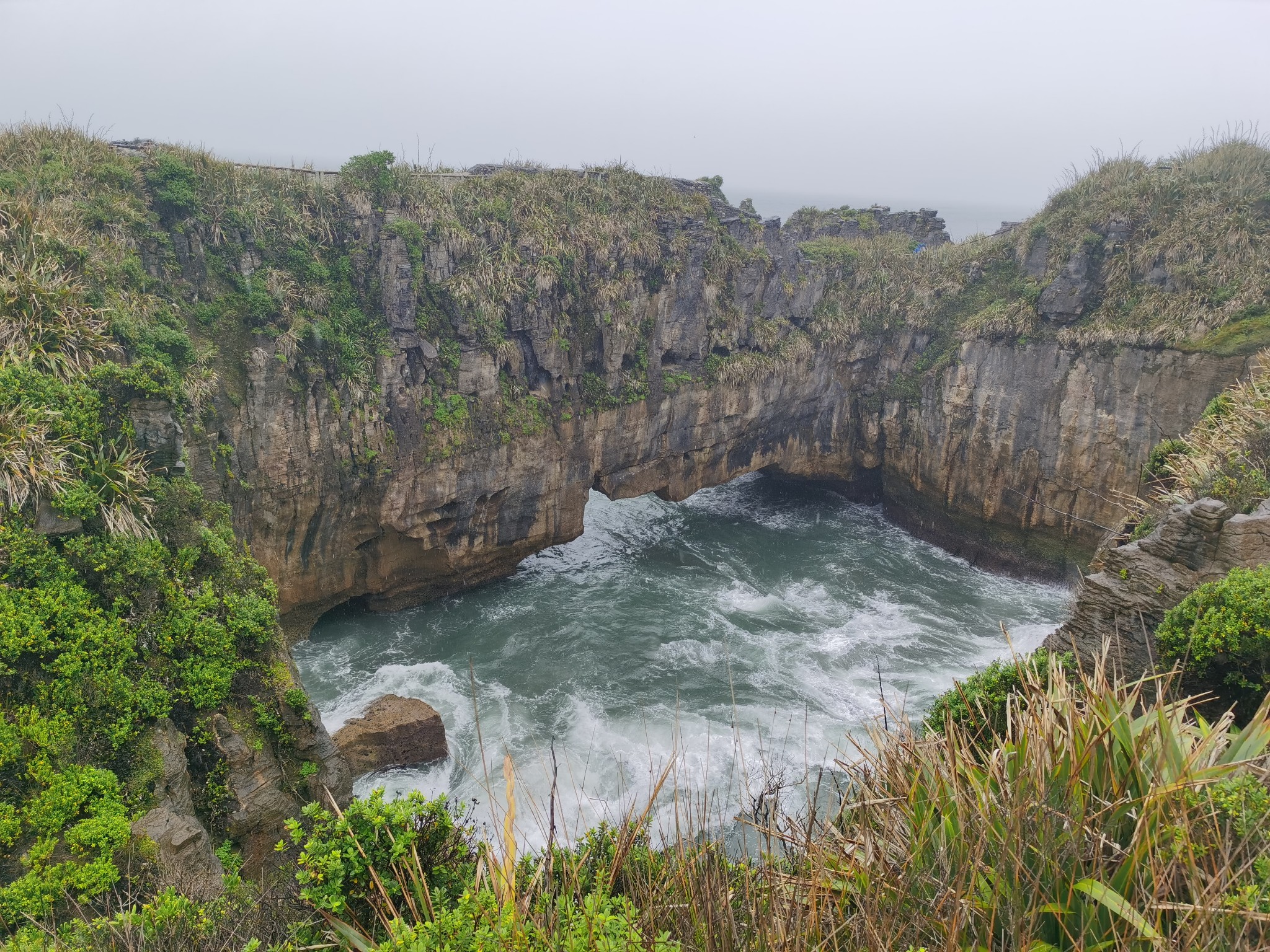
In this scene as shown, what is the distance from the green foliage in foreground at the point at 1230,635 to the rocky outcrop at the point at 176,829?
32.3 ft

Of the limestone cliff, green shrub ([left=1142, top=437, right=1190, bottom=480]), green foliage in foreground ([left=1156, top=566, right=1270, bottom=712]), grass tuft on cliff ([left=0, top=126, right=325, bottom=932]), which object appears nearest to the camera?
green foliage in foreground ([left=1156, top=566, right=1270, bottom=712])

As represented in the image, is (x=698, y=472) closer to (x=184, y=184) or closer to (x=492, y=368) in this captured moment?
(x=492, y=368)

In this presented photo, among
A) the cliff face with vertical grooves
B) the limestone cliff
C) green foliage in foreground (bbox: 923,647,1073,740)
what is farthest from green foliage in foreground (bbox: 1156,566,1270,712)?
the limestone cliff

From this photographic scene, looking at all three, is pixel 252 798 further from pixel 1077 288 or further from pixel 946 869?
pixel 1077 288

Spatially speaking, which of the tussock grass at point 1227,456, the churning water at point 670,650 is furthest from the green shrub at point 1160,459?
the churning water at point 670,650

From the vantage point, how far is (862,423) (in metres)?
25.8

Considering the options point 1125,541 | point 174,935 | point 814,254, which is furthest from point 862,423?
point 174,935

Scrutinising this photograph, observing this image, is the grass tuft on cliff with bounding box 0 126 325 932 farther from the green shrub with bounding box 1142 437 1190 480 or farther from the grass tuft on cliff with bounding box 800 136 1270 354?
the grass tuft on cliff with bounding box 800 136 1270 354

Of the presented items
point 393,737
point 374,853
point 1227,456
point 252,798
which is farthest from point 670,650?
point 374,853

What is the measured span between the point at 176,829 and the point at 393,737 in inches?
226

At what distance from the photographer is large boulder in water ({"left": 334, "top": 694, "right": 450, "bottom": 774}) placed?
13391 mm

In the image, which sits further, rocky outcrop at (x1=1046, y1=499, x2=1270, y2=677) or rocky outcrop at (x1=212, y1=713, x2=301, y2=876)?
rocky outcrop at (x1=212, y1=713, x2=301, y2=876)

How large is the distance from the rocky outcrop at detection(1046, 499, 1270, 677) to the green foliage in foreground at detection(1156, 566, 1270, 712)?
1.95 ft

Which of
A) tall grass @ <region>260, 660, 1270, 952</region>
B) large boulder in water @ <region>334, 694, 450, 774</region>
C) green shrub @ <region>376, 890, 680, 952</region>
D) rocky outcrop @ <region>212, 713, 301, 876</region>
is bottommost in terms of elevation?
large boulder in water @ <region>334, 694, 450, 774</region>
